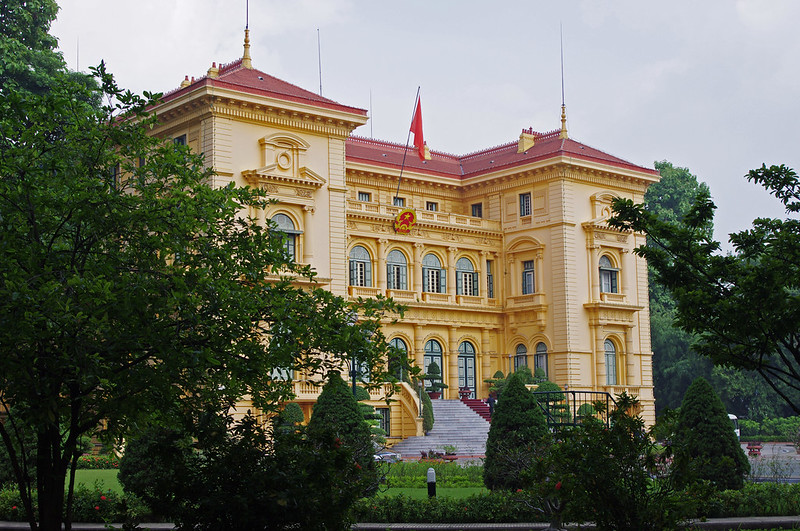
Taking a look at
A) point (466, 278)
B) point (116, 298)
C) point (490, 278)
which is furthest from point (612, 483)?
point (490, 278)

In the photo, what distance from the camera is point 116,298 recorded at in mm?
10133

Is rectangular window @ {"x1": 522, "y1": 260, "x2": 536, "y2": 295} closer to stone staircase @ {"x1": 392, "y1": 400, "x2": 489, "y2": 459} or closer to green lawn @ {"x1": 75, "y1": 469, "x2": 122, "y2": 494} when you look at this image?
stone staircase @ {"x1": 392, "y1": 400, "x2": 489, "y2": 459}

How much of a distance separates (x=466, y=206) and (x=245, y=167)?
1671 centimetres

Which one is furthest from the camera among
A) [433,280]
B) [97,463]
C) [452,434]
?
[433,280]

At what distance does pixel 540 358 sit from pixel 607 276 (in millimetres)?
5359

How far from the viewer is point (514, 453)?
2003 centimetres

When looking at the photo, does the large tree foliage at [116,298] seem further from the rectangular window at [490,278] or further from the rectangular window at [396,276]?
the rectangular window at [490,278]

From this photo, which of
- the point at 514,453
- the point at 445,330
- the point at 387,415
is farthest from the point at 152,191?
the point at 445,330

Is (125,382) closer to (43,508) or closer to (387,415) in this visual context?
(43,508)

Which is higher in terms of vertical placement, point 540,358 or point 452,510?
point 540,358

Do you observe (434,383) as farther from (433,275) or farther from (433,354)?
(433,275)

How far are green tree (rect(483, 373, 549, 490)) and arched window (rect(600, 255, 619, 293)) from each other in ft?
90.5

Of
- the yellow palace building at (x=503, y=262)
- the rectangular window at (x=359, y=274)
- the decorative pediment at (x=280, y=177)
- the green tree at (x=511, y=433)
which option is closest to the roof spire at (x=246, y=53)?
the yellow palace building at (x=503, y=262)

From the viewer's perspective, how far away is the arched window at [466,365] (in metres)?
48.7
